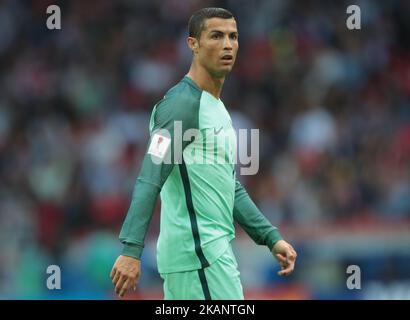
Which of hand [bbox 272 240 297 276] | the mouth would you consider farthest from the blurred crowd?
the mouth

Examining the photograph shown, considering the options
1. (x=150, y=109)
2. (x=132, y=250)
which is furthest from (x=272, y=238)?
(x=150, y=109)

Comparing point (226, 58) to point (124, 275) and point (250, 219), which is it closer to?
point (250, 219)

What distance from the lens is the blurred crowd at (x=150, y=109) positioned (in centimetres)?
1056

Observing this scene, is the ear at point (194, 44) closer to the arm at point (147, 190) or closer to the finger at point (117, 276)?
the arm at point (147, 190)

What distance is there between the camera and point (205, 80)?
5.41 meters

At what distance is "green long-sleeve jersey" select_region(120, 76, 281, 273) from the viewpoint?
5.05m

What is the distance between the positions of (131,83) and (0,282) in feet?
11.0

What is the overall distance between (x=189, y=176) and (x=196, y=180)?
4cm

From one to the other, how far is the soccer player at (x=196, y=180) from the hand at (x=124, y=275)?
5.8 inches

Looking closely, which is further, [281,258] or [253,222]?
[253,222]

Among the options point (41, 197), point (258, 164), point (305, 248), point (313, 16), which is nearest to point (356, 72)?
point (313, 16)

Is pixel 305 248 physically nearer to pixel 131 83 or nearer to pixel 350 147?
pixel 350 147

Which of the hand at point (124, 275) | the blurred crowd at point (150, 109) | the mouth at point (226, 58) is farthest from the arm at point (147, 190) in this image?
the blurred crowd at point (150, 109)

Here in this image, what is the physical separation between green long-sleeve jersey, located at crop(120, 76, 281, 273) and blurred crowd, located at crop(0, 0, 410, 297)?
4796mm
